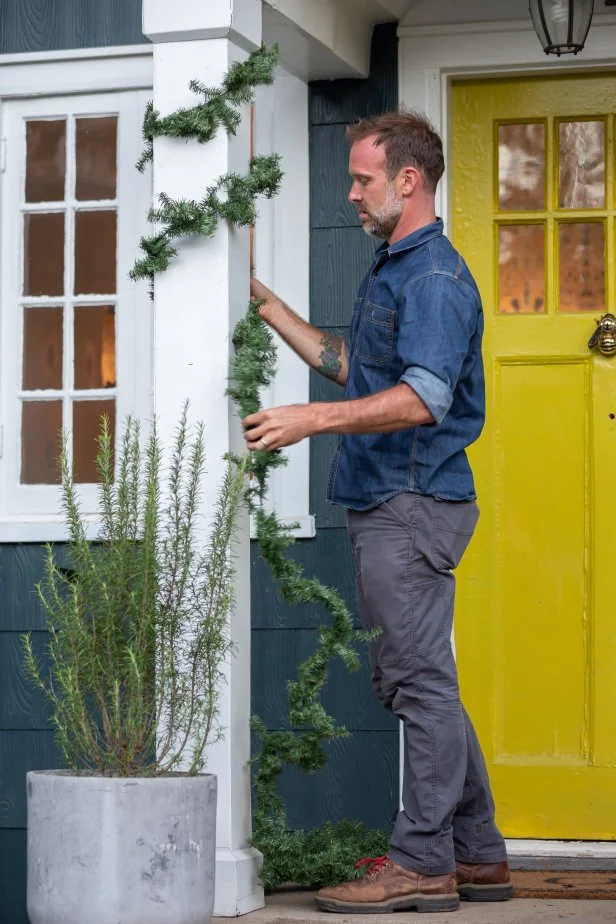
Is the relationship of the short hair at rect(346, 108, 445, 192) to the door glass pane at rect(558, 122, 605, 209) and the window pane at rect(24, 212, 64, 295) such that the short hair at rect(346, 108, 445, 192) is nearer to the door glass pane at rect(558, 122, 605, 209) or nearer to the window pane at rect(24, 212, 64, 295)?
the door glass pane at rect(558, 122, 605, 209)

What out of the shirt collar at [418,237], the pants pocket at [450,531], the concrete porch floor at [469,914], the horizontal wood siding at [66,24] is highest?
the horizontal wood siding at [66,24]

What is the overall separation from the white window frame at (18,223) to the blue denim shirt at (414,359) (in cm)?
128

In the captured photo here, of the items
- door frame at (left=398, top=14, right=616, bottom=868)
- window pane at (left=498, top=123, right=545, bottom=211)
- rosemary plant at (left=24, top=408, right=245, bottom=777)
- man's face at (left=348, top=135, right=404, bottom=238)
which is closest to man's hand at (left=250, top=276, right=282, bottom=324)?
man's face at (left=348, top=135, right=404, bottom=238)

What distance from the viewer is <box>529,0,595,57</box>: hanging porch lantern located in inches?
157

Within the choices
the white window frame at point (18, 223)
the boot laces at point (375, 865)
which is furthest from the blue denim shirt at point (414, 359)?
the white window frame at point (18, 223)

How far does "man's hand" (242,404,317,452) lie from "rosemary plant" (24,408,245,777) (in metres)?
0.09

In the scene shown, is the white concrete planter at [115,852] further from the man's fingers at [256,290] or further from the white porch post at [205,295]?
the man's fingers at [256,290]

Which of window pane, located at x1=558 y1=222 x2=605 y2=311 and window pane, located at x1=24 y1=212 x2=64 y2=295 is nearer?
window pane, located at x1=558 y1=222 x2=605 y2=311

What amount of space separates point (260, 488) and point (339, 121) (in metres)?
1.58

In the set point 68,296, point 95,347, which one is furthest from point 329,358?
point 68,296

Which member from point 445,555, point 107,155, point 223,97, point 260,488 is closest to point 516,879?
point 445,555

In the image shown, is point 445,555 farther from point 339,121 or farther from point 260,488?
point 339,121

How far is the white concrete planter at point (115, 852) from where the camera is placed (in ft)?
9.56

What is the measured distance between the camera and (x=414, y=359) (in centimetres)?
329
